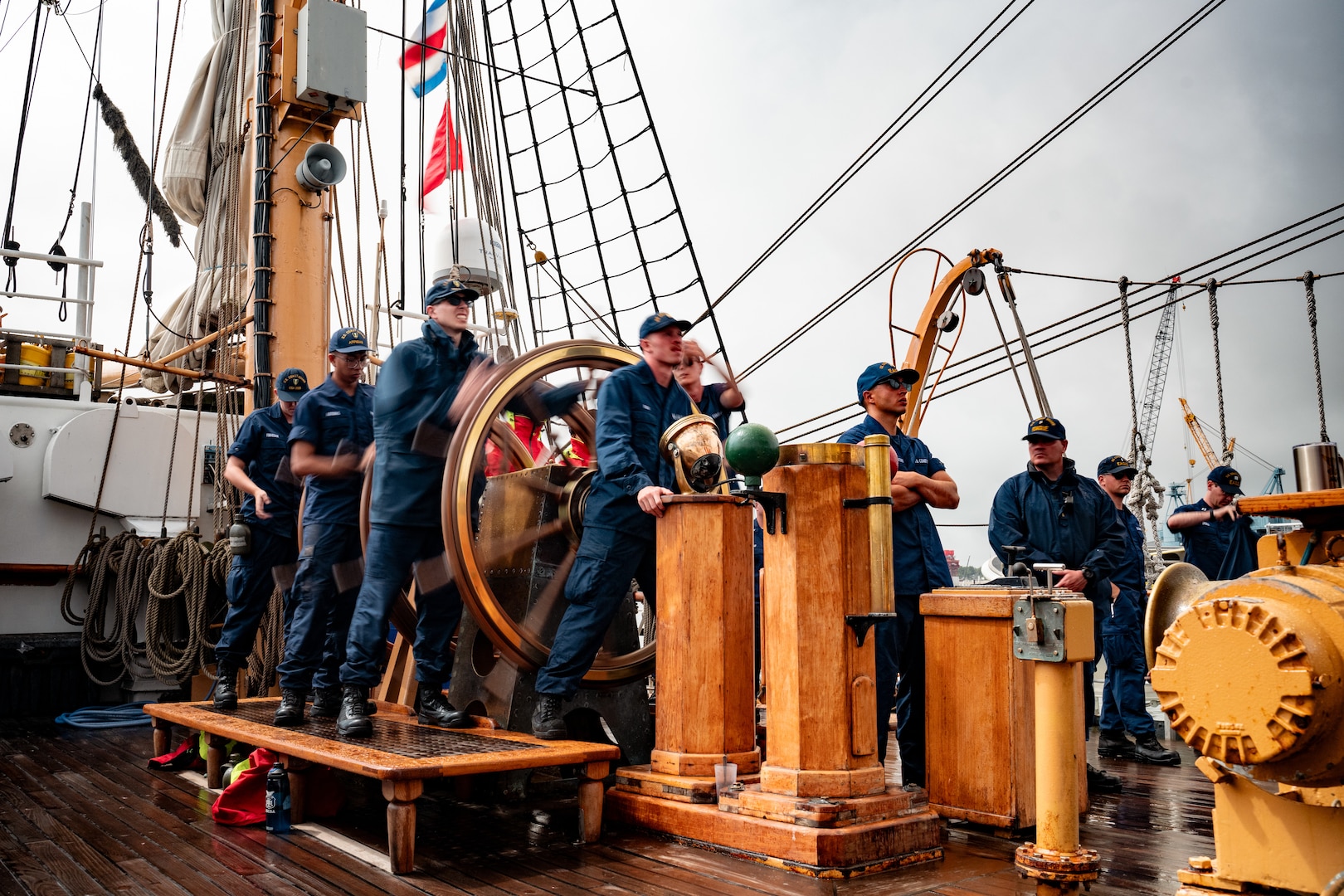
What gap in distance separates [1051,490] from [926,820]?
1.80 meters

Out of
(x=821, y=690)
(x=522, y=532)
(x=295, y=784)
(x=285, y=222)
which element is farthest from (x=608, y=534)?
(x=285, y=222)

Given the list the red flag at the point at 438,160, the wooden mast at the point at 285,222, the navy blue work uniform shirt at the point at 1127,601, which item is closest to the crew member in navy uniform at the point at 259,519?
the wooden mast at the point at 285,222

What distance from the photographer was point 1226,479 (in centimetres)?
586

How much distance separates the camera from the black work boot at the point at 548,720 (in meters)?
3.37

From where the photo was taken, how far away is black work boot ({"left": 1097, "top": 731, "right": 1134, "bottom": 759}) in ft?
15.6

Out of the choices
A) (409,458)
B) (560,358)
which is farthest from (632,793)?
(560,358)

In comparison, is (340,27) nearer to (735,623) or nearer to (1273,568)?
(735,623)

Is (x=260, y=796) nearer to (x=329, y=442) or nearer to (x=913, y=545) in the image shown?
(x=329, y=442)

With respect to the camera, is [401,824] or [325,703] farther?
[325,703]

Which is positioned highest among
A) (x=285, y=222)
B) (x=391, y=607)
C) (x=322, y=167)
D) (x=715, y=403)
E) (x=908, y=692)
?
(x=322, y=167)

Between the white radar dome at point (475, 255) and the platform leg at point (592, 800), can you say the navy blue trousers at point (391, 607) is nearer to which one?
the platform leg at point (592, 800)

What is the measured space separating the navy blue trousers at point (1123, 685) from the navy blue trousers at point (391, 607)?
2.96 meters

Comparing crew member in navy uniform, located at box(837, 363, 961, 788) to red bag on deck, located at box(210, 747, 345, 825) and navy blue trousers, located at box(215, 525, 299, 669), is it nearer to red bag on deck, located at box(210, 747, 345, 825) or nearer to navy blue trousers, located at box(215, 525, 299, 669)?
red bag on deck, located at box(210, 747, 345, 825)

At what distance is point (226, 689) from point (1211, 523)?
195 inches
